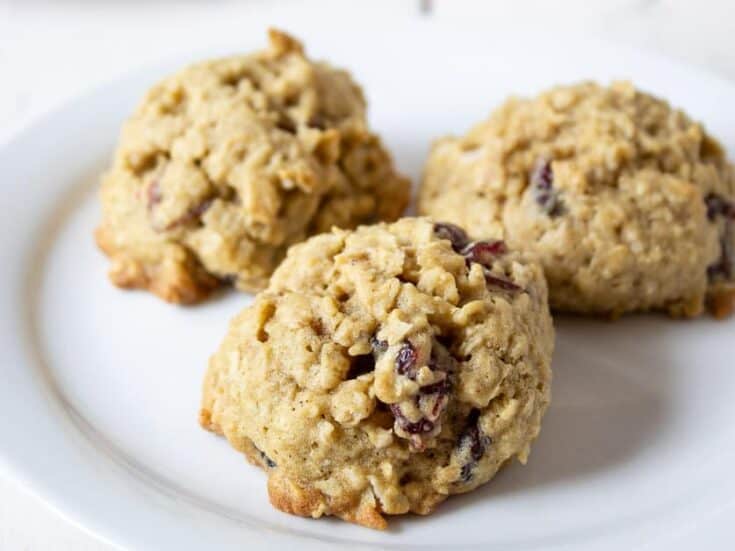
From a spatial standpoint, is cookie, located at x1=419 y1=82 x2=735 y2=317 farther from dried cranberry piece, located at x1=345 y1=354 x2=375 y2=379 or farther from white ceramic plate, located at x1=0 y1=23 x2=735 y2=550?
dried cranberry piece, located at x1=345 y1=354 x2=375 y2=379

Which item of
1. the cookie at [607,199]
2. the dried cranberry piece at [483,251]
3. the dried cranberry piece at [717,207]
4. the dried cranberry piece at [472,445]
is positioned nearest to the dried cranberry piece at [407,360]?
the dried cranberry piece at [472,445]

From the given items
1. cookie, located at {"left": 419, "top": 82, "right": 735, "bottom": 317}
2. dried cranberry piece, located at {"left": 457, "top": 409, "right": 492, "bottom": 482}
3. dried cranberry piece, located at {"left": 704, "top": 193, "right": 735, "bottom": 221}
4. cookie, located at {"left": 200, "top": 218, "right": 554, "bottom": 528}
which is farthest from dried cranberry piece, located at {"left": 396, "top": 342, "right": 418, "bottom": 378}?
dried cranberry piece, located at {"left": 704, "top": 193, "right": 735, "bottom": 221}

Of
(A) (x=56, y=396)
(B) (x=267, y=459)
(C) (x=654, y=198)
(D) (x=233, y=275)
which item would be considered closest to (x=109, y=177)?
(D) (x=233, y=275)

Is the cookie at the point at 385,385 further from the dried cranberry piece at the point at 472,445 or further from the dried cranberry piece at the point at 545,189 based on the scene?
the dried cranberry piece at the point at 545,189

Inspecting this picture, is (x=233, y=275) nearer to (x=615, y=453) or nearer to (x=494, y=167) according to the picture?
(x=494, y=167)

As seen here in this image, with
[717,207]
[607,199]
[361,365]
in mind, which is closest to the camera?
[361,365]

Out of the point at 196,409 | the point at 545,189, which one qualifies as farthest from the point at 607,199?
the point at 196,409

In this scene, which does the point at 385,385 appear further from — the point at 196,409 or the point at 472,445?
the point at 196,409
